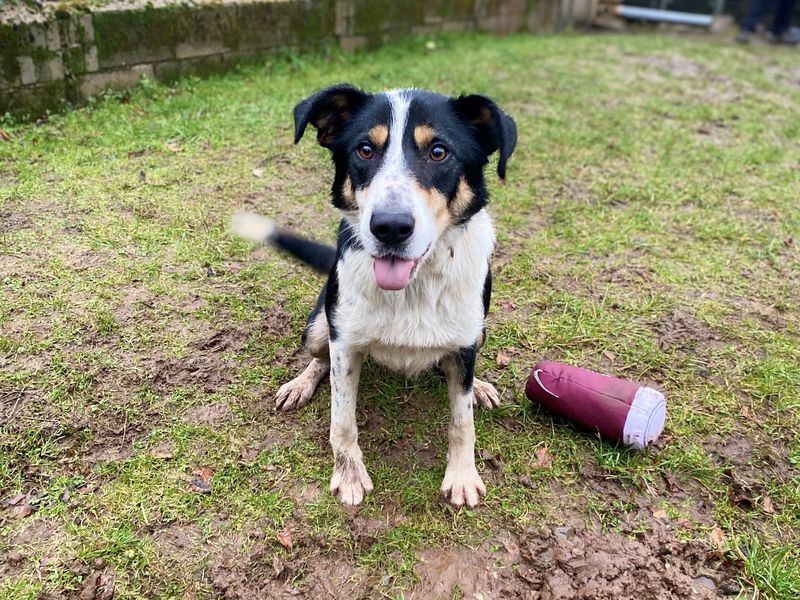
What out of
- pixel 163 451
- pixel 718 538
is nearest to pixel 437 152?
pixel 163 451

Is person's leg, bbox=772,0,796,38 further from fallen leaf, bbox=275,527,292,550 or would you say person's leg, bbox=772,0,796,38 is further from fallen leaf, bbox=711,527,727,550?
fallen leaf, bbox=275,527,292,550

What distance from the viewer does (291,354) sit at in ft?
11.4

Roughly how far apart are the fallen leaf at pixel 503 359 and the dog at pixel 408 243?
80 cm

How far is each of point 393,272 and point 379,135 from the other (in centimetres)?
56

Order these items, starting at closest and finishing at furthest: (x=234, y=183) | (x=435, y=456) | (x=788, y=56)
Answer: (x=435, y=456)
(x=234, y=183)
(x=788, y=56)

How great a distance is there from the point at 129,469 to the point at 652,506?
231 centimetres

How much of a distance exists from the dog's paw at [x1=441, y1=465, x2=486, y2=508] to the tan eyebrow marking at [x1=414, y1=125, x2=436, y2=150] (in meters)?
1.43

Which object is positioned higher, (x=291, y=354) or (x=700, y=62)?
(x=700, y=62)

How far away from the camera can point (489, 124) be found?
2584 mm

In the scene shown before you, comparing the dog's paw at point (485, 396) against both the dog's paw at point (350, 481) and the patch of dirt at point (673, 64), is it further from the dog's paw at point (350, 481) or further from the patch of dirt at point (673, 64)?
the patch of dirt at point (673, 64)

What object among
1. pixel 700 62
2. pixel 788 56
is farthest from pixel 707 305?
pixel 788 56

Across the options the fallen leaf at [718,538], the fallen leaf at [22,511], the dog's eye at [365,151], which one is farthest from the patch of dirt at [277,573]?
the dog's eye at [365,151]

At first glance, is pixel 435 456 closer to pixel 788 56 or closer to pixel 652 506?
pixel 652 506

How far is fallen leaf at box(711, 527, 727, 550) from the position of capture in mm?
2529
